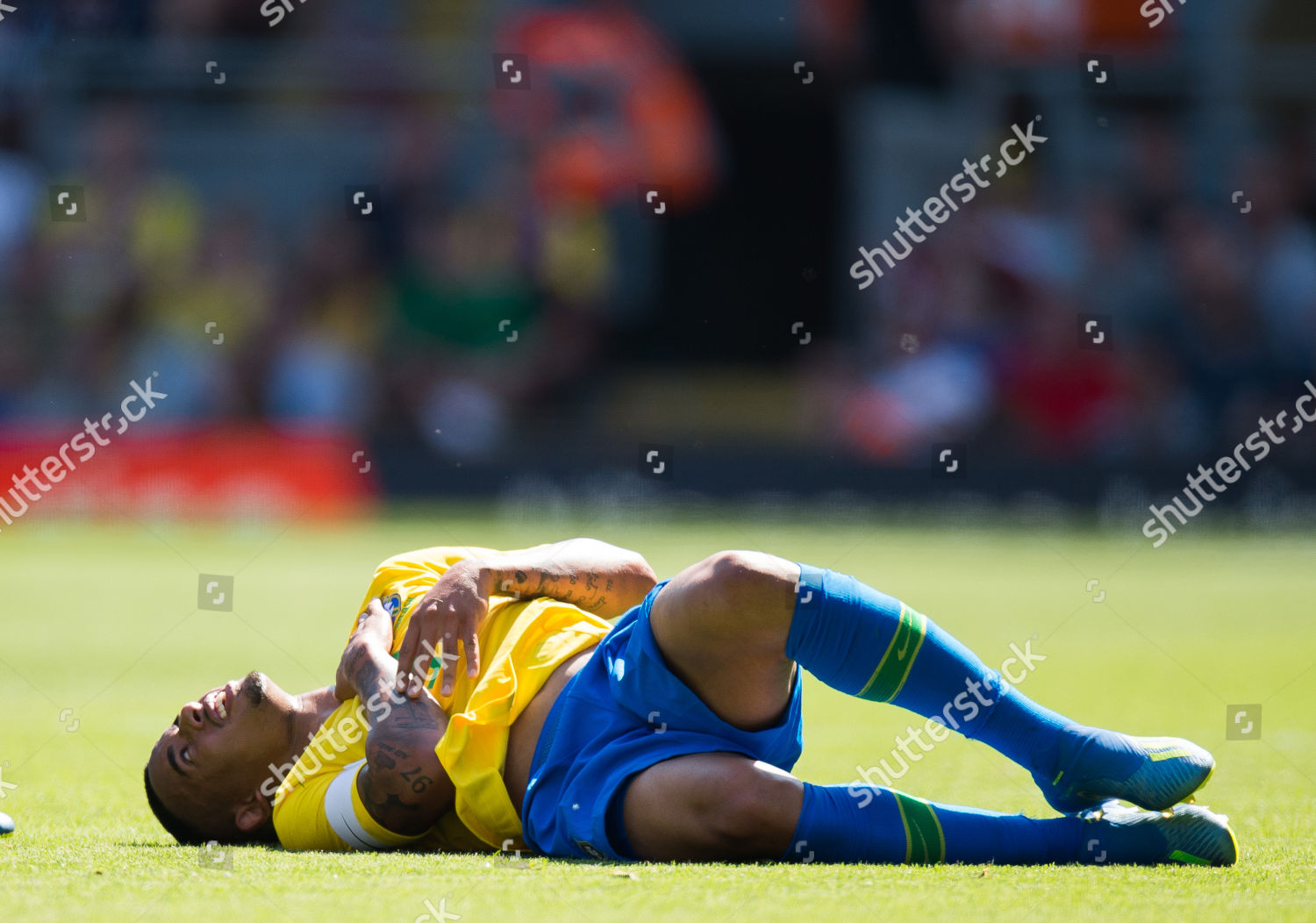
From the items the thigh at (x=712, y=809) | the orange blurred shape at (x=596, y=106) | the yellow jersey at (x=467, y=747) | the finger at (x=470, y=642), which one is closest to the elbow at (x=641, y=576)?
the yellow jersey at (x=467, y=747)

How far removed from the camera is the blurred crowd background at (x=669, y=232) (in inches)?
539

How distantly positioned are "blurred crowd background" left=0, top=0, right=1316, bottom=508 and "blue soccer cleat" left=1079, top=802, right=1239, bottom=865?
9.69 m

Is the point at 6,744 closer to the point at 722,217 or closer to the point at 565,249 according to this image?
the point at 565,249

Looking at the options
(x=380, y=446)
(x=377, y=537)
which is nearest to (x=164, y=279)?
(x=380, y=446)

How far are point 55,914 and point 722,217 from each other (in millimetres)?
16160

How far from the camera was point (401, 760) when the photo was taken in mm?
3455

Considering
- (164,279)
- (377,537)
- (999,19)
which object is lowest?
(377,537)

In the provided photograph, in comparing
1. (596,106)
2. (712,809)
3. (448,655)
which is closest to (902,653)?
(712,809)

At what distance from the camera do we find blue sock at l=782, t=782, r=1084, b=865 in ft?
10.9

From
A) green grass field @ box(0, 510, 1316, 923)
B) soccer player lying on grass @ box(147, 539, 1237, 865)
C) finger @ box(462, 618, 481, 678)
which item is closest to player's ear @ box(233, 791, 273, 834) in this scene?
soccer player lying on grass @ box(147, 539, 1237, 865)

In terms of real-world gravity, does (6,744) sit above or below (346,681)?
below

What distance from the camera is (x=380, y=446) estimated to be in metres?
13.6

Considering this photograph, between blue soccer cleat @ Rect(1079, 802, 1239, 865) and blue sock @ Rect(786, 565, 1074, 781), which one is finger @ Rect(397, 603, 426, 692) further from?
blue soccer cleat @ Rect(1079, 802, 1239, 865)

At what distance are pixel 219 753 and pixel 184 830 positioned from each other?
0.20m
